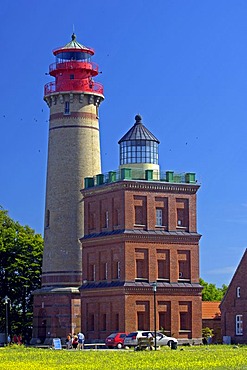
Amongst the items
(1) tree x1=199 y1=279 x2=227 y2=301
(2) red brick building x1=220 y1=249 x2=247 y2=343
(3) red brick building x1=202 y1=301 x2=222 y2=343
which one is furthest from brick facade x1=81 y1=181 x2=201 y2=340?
(1) tree x1=199 y1=279 x2=227 y2=301

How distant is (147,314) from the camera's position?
282 ft

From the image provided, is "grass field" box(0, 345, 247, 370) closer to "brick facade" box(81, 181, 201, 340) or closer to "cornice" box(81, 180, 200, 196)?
"brick facade" box(81, 181, 201, 340)

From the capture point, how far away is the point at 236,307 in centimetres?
8825

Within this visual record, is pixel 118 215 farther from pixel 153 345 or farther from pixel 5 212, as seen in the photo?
pixel 5 212

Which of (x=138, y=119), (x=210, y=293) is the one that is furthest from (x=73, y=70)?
(x=210, y=293)

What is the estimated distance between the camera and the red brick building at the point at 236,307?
286 feet

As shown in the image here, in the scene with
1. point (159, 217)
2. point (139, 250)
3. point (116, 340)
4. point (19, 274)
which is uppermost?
point (159, 217)

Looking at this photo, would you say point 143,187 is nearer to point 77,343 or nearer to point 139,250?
point 139,250

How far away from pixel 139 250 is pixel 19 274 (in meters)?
Result: 18.5

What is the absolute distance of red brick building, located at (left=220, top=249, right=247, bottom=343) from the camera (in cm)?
8719

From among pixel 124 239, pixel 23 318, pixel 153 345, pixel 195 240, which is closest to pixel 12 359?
pixel 153 345

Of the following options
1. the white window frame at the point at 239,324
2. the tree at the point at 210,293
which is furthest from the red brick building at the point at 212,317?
the tree at the point at 210,293

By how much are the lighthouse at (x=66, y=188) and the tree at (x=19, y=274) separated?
21.0ft

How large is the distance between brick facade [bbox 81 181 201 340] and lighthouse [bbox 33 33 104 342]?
2.51 m
